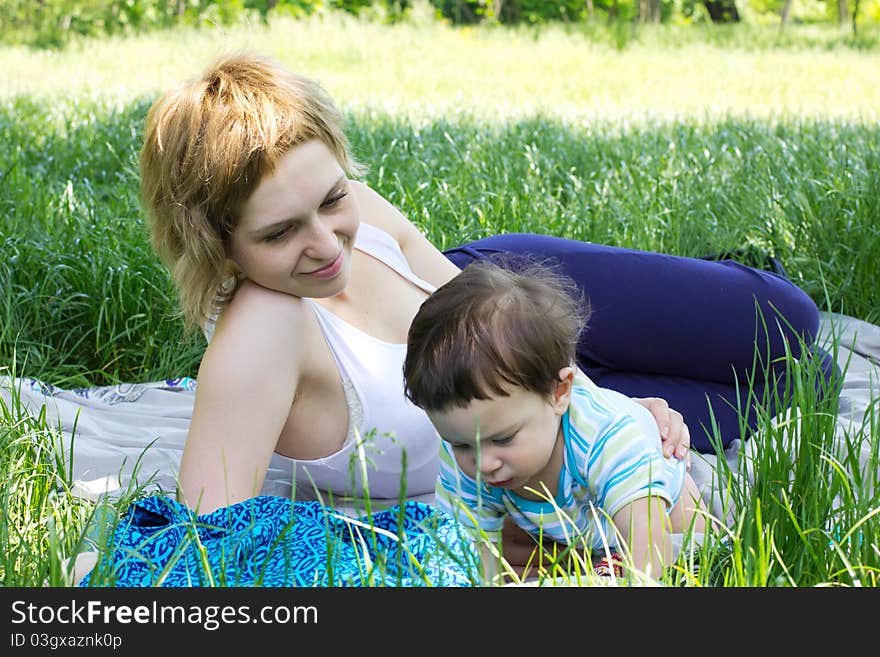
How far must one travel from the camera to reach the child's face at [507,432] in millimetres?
1932

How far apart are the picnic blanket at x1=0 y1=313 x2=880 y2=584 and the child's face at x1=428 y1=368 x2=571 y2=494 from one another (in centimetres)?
63

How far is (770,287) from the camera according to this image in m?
2.96

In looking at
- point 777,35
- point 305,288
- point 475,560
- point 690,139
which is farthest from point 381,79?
point 475,560

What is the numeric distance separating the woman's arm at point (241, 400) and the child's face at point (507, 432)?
0.36 m

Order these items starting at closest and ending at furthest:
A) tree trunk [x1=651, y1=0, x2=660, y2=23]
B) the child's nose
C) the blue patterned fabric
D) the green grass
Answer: the blue patterned fabric
the green grass
the child's nose
tree trunk [x1=651, y1=0, x2=660, y2=23]

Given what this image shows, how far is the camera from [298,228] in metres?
2.14

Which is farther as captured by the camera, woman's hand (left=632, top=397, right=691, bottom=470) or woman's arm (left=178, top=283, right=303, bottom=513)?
woman's hand (left=632, top=397, right=691, bottom=470)

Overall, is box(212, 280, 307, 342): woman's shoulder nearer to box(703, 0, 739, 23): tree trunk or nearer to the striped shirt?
the striped shirt

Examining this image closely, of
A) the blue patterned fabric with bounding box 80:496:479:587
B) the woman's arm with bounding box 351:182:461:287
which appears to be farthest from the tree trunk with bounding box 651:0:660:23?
the blue patterned fabric with bounding box 80:496:479:587

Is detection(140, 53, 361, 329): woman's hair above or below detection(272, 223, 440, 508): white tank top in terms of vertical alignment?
above

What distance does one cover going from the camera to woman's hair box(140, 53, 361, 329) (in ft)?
6.81

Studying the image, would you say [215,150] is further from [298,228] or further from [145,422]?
[145,422]

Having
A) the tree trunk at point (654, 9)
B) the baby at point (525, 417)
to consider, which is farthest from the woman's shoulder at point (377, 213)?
the tree trunk at point (654, 9)

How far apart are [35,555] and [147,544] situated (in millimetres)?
194
